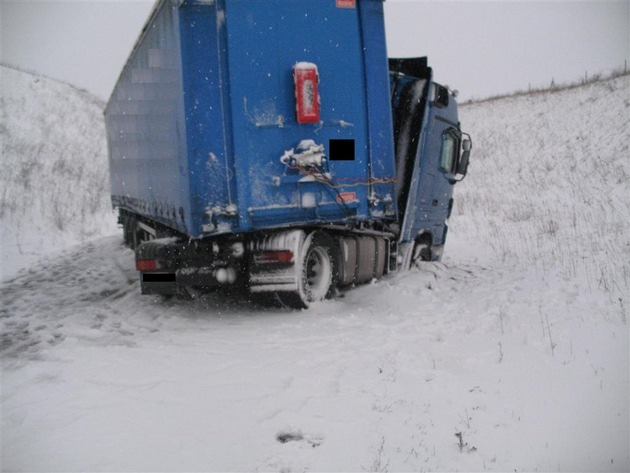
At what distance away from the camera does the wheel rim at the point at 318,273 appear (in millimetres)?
6521

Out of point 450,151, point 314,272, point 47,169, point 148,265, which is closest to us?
point 148,265

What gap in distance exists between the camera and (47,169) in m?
21.8

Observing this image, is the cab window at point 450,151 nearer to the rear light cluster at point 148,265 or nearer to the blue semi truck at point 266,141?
the blue semi truck at point 266,141

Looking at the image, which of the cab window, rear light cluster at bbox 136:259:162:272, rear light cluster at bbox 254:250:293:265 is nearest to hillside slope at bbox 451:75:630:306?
the cab window

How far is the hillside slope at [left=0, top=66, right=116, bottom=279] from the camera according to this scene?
13.7m

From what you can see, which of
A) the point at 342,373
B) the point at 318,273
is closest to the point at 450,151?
the point at 318,273

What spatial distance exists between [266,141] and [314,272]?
1957 mm

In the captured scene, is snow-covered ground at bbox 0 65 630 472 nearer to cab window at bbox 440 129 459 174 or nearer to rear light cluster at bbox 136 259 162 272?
rear light cluster at bbox 136 259 162 272

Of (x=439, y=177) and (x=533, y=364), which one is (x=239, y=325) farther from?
(x=439, y=177)

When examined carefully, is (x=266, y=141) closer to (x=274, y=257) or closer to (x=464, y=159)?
(x=274, y=257)

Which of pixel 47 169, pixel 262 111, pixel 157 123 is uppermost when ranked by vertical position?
pixel 47 169

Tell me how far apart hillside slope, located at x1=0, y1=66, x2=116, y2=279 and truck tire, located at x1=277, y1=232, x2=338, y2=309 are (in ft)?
21.2

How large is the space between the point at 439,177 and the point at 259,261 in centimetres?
408

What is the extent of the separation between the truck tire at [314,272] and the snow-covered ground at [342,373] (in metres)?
0.27
